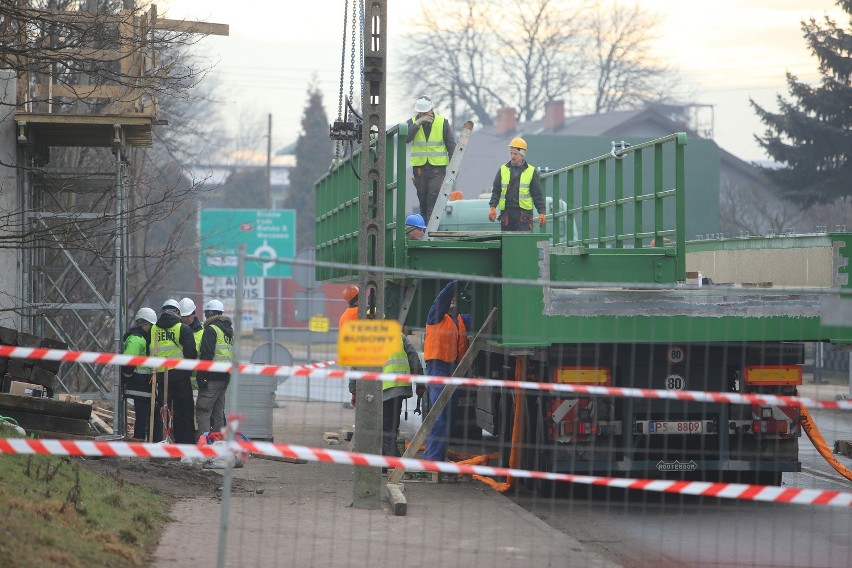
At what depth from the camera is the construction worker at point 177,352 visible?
15.0 meters

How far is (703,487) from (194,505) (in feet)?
14.7

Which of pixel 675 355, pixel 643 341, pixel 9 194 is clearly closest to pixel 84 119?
pixel 9 194

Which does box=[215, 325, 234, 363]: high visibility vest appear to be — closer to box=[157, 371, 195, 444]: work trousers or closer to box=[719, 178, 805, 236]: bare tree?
box=[157, 371, 195, 444]: work trousers

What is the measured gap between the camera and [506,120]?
6203 centimetres

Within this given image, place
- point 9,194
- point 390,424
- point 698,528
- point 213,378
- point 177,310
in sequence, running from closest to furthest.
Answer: point 698,528 → point 390,424 → point 213,378 → point 177,310 → point 9,194

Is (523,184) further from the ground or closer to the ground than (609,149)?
closer to the ground

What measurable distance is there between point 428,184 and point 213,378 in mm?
3463

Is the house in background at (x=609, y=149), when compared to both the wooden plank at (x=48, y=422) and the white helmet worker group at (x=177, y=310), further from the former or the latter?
the wooden plank at (x=48, y=422)

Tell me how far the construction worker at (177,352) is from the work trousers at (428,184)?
318 cm

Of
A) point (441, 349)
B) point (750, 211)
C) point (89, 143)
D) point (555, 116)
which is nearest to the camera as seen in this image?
point (441, 349)

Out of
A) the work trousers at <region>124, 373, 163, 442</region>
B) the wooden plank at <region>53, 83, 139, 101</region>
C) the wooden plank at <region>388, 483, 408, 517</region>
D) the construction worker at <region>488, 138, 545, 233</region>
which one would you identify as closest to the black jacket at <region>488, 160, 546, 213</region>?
the construction worker at <region>488, 138, 545, 233</region>

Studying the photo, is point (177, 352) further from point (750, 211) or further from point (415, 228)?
point (750, 211)

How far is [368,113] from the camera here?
10547mm

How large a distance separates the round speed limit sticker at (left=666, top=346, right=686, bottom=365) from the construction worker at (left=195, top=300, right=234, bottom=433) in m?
6.06
